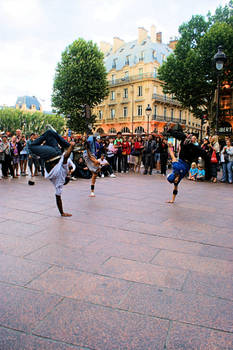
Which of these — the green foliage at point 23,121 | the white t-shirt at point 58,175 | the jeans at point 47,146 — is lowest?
the white t-shirt at point 58,175

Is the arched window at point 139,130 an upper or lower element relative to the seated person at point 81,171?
upper

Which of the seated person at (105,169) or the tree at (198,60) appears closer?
the seated person at (105,169)

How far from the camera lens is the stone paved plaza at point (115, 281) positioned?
7.36ft

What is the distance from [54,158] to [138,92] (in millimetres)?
52322

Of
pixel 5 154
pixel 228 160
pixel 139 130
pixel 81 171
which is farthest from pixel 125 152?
pixel 139 130

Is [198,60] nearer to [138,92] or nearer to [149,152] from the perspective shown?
[149,152]

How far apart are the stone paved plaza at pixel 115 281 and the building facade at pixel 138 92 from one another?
47.1 m

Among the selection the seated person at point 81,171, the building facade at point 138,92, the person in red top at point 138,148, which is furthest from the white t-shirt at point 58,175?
the building facade at point 138,92

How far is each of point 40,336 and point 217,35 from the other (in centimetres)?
3004

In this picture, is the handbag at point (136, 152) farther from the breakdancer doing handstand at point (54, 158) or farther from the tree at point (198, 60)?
the tree at point (198, 60)

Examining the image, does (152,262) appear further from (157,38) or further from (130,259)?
(157,38)

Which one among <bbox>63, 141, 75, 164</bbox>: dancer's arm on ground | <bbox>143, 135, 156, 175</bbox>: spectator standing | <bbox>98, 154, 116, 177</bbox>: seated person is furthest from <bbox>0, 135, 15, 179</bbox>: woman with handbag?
<bbox>143, 135, 156, 175</bbox>: spectator standing

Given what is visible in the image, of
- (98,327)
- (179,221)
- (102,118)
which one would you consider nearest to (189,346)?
(98,327)

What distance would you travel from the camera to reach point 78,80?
126 feet
